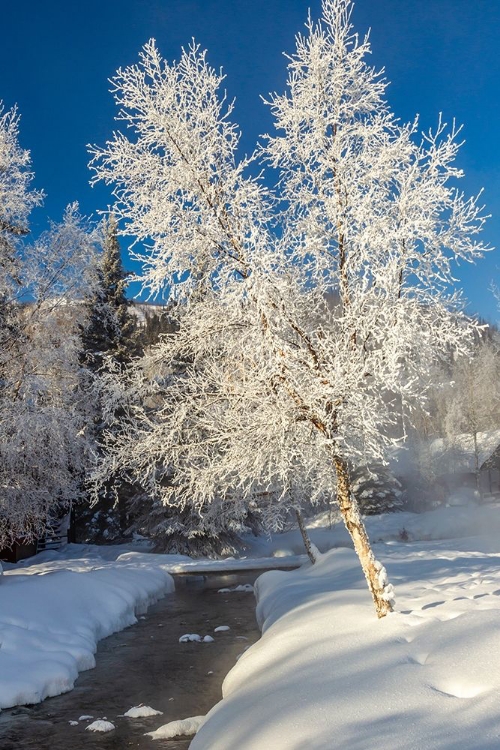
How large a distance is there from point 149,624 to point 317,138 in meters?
12.5

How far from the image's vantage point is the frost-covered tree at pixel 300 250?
25.8 feet

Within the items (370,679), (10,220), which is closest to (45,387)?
(10,220)

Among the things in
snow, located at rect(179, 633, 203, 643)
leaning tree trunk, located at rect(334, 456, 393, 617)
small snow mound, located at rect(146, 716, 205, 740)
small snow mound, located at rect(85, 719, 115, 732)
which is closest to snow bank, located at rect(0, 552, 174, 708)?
small snow mound, located at rect(85, 719, 115, 732)

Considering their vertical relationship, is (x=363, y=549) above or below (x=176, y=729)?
above

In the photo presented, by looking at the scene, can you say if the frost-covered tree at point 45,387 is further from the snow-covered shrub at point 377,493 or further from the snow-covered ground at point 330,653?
the snow-covered shrub at point 377,493

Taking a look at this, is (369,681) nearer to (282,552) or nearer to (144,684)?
(144,684)

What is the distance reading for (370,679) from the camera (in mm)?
5727

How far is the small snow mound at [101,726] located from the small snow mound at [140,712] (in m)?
0.46

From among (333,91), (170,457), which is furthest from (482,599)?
(333,91)

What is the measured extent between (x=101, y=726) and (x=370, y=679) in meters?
4.65

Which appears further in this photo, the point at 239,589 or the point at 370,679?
the point at 239,589

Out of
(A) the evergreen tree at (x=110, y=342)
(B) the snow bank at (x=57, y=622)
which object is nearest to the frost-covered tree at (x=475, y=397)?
(A) the evergreen tree at (x=110, y=342)

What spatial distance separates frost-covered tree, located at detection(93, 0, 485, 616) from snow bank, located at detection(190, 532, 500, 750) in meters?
0.99

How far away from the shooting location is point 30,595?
13.4 metres
